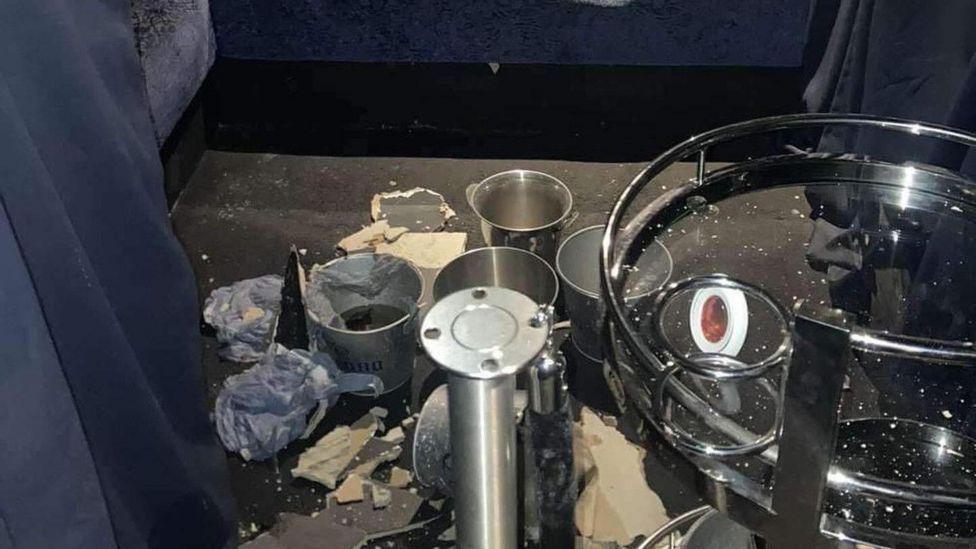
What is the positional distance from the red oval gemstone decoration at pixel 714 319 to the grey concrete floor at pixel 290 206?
2.40 ft

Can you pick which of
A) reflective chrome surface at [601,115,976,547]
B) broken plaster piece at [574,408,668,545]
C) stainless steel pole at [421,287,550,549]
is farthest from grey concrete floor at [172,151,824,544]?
reflective chrome surface at [601,115,976,547]

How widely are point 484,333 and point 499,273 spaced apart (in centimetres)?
78

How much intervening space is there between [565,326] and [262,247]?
Answer: 0.62 m

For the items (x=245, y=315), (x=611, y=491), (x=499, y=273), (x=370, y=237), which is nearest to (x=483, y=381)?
(x=611, y=491)

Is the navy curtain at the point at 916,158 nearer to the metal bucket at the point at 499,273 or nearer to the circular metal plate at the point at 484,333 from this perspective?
the circular metal plate at the point at 484,333

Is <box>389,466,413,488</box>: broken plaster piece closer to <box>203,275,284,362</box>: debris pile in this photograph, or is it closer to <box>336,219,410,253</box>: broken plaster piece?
<box>203,275,284,362</box>: debris pile

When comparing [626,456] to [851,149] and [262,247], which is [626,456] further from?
[262,247]

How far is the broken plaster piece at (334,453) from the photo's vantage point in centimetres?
132

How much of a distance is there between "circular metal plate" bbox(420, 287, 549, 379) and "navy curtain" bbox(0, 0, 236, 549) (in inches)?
13.3

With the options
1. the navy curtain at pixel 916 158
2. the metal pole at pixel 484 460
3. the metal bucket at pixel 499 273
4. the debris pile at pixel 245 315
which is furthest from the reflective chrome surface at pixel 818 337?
the debris pile at pixel 245 315

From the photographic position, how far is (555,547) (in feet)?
3.38

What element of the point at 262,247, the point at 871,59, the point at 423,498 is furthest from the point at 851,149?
the point at 262,247

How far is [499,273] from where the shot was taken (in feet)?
4.83

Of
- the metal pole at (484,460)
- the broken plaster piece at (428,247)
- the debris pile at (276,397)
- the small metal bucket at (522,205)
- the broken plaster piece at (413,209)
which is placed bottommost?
the debris pile at (276,397)
